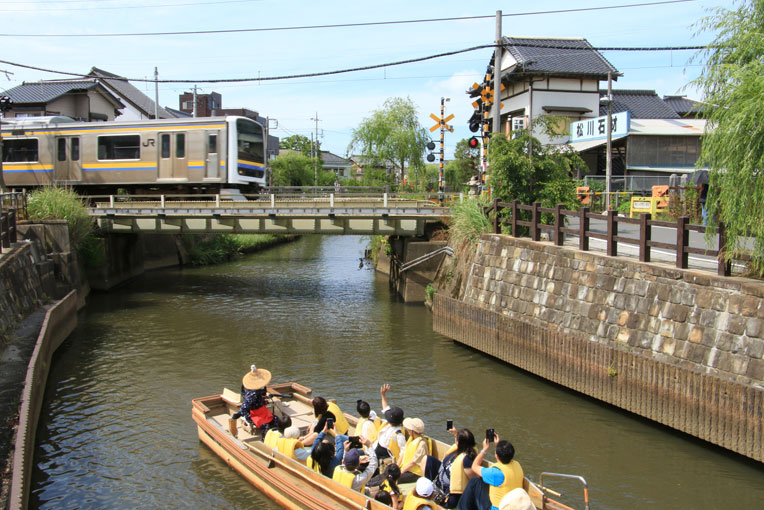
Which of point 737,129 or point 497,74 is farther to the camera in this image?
point 497,74

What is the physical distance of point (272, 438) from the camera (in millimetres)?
Answer: 8828

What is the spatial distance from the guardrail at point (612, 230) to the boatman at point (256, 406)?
6.93m

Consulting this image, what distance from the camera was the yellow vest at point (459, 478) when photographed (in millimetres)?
6820

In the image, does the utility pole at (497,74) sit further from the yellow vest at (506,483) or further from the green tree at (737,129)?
the yellow vest at (506,483)

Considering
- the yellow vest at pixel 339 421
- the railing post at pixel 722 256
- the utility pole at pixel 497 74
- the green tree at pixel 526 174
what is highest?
the utility pole at pixel 497 74

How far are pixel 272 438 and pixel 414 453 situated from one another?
2.32 metres

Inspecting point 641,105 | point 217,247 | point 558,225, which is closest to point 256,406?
point 558,225

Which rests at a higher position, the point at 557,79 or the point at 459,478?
the point at 557,79

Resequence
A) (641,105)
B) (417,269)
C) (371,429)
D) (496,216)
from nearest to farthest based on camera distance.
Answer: (371,429) → (496,216) → (417,269) → (641,105)

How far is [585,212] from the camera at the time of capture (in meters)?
12.9

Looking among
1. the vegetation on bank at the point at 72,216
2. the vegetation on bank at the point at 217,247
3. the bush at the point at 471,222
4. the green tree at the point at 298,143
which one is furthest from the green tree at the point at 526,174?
the green tree at the point at 298,143

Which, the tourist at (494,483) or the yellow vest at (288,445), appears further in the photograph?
the yellow vest at (288,445)

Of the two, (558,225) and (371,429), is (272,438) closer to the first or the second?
(371,429)

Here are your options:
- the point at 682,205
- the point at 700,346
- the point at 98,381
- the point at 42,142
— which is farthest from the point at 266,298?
the point at 700,346
